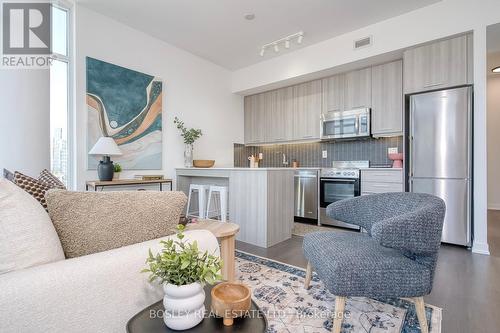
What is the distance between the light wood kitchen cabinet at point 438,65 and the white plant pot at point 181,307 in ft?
11.9

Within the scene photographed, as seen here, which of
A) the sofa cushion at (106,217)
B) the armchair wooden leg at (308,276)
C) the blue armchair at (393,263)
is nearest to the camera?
the sofa cushion at (106,217)

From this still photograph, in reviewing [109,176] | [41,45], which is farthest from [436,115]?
[41,45]

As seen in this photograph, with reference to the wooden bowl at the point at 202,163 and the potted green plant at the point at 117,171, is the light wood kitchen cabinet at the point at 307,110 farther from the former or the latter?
the potted green plant at the point at 117,171

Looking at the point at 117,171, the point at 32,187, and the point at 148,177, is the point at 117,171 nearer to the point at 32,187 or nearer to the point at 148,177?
the point at 148,177

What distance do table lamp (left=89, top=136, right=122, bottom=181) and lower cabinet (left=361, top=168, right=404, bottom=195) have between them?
11.3ft

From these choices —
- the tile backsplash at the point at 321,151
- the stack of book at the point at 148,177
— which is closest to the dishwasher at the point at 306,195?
the tile backsplash at the point at 321,151

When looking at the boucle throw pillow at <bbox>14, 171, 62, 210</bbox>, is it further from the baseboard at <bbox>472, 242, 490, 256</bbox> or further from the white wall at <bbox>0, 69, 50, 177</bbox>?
the baseboard at <bbox>472, 242, 490, 256</bbox>

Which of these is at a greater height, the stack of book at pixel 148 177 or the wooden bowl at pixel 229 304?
the stack of book at pixel 148 177

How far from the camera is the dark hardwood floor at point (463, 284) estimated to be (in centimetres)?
151

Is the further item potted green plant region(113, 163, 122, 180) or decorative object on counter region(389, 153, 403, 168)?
decorative object on counter region(389, 153, 403, 168)

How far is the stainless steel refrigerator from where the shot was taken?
9.34 feet

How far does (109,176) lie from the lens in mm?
3133

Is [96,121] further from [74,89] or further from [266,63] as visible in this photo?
[266,63]

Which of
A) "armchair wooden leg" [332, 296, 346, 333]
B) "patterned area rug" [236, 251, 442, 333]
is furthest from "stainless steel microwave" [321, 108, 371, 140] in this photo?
"armchair wooden leg" [332, 296, 346, 333]
